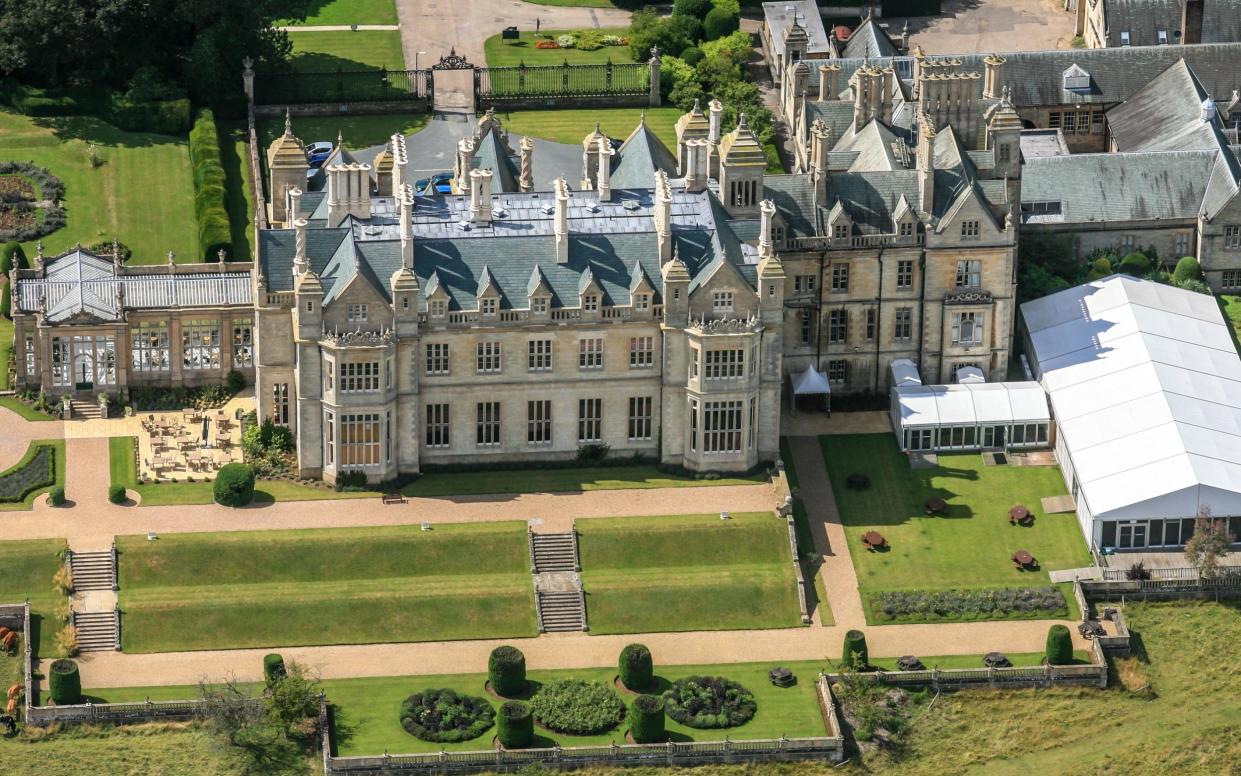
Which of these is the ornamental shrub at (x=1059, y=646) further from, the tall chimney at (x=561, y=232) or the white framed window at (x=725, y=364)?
the tall chimney at (x=561, y=232)

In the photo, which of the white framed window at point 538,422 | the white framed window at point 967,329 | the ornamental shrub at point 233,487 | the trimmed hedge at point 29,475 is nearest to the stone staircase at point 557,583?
the white framed window at point 538,422

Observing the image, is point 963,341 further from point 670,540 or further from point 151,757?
point 151,757

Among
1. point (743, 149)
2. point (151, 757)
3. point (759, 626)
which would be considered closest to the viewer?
point (151, 757)

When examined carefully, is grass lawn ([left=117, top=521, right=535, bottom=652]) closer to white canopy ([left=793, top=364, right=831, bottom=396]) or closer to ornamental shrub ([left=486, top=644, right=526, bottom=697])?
ornamental shrub ([left=486, top=644, right=526, bottom=697])

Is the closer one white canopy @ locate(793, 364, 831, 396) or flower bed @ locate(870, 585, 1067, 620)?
flower bed @ locate(870, 585, 1067, 620)

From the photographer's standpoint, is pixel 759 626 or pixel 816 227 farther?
pixel 816 227

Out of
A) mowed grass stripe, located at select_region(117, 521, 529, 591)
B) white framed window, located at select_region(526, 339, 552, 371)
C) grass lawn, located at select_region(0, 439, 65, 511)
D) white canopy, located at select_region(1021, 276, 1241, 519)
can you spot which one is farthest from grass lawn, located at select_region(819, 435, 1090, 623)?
grass lawn, located at select_region(0, 439, 65, 511)

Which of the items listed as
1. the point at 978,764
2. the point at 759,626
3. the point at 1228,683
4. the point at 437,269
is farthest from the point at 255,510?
the point at 1228,683
